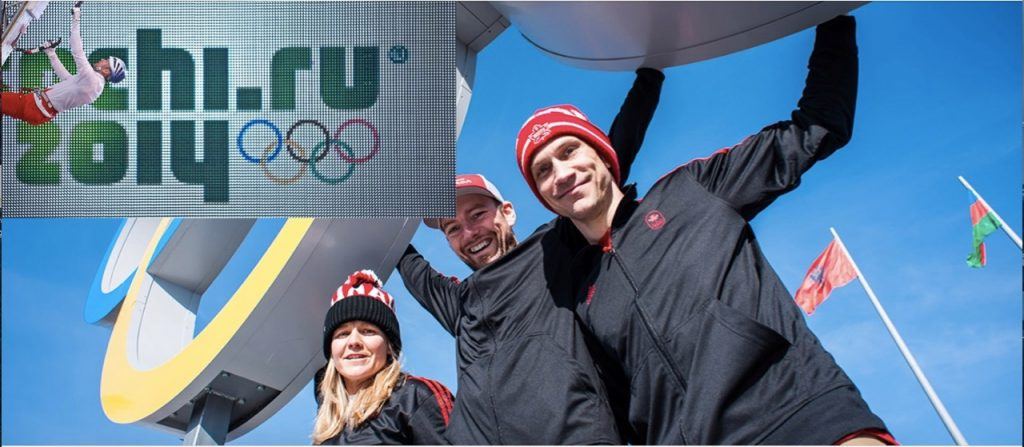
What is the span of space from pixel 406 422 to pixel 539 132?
→ 135 cm

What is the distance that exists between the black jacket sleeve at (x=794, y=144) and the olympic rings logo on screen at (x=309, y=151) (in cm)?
151

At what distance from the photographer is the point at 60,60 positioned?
14.1ft

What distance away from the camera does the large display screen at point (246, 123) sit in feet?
13.8

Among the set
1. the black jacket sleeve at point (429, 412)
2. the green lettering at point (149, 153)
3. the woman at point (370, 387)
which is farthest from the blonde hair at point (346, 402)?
the green lettering at point (149, 153)

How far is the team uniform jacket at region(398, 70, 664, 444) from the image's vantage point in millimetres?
3496

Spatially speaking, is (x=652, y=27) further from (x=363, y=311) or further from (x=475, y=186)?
(x=363, y=311)

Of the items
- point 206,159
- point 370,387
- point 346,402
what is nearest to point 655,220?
point 370,387

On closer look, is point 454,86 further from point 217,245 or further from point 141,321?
point 141,321

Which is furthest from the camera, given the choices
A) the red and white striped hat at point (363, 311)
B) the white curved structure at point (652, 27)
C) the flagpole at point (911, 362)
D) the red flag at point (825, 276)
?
the red flag at point (825, 276)

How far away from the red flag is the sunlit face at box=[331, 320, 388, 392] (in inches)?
366

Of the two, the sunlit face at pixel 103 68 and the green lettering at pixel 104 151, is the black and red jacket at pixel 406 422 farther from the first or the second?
the sunlit face at pixel 103 68

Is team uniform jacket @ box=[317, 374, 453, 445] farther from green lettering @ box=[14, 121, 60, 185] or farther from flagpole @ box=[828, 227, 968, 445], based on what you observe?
flagpole @ box=[828, 227, 968, 445]

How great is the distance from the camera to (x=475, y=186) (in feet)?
14.7

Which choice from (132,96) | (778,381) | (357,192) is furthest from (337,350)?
(778,381)
